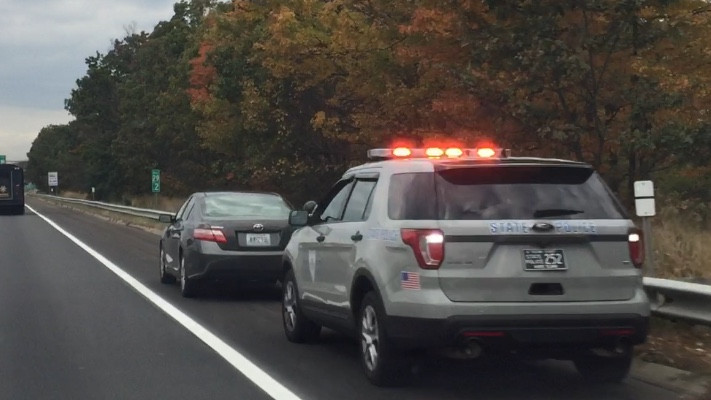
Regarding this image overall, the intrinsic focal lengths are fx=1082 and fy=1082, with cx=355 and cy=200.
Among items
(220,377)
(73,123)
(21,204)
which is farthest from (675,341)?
(73,123)

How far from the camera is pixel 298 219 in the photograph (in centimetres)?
1027

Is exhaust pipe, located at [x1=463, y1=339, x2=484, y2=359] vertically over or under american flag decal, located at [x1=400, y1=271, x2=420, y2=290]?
under

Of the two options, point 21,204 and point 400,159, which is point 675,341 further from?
point 21,204

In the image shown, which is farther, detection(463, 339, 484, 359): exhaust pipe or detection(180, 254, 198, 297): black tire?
detection(180, 254, 198, 297): black tire

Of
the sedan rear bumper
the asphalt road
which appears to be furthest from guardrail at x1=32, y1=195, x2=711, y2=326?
the sedan rear bumper

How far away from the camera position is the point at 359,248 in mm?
8492

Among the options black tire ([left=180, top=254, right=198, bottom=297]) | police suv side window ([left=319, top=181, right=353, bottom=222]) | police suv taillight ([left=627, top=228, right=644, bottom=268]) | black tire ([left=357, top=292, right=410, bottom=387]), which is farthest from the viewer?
black tire ([left=180, top=254, right=198, bottom=297])

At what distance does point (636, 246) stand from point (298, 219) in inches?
141

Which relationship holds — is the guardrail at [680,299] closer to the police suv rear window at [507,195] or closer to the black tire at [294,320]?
the police suv rear window at [507,195]

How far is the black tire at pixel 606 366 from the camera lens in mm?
8080

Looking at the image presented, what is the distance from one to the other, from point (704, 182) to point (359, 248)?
1457 centimetres

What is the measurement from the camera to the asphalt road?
316 inches

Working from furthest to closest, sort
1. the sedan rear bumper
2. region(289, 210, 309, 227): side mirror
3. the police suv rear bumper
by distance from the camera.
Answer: the sedan rear bumper → region(289, 210, 309, 227): side mirror → the police suv rear bumper

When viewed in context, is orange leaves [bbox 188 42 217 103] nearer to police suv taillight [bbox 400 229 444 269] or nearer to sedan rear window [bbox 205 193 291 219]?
sedan rear window [bbox 205 193 291 219]
